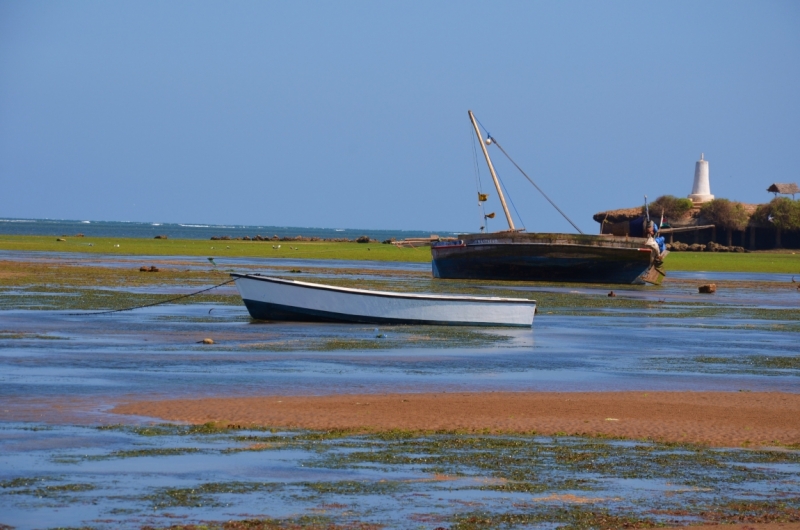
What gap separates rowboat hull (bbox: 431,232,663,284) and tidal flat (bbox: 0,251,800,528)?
47.2 ft

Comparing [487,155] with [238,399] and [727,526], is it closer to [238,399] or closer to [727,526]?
[238,399]

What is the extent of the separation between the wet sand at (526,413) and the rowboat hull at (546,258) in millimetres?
29269

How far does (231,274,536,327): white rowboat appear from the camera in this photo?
77.7ft

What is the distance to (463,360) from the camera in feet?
60.5

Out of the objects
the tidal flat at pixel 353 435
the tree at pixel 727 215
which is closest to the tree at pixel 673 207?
the tree at pixel 727 215

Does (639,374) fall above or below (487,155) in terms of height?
below

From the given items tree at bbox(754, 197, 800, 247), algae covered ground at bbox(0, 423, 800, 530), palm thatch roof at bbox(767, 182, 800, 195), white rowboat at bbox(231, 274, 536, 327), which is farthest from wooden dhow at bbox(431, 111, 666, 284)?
palm thatch roof at bbox(767, 182, 800, 195)

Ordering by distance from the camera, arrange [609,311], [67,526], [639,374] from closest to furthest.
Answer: [67,526] < [639,374] < [609,311]

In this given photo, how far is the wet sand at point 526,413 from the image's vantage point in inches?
465

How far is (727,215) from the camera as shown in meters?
92.1

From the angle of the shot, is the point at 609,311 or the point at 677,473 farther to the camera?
the point at 609,311

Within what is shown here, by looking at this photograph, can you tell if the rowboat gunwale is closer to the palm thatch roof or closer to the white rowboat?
the white rowboat

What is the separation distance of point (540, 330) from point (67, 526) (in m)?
17.9

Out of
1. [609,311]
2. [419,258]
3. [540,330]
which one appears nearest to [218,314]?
[540,330]
